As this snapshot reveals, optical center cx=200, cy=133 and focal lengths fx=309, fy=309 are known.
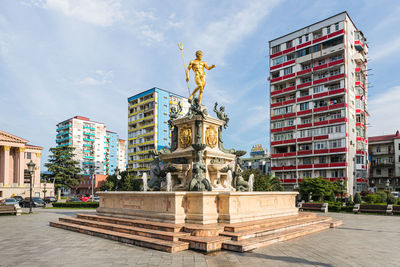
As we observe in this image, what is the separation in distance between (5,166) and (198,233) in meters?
65.0

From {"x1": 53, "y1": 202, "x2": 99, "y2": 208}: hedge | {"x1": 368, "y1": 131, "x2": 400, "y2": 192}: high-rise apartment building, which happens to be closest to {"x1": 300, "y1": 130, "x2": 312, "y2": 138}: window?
{"x1": 368, "y1": 131, "x2": 400, "y2": 192}: high-rise apartment building

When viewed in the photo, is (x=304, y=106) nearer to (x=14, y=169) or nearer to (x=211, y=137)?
(x=211, y=137)

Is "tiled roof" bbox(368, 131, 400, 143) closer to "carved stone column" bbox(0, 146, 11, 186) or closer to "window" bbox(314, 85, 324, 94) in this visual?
"window" bbox(314, 85, 324, 94)

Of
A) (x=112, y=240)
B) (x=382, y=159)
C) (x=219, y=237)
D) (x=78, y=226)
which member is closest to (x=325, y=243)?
(x=219, y=237)

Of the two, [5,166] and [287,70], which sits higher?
[287,70]

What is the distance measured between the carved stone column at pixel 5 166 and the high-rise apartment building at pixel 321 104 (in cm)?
5268

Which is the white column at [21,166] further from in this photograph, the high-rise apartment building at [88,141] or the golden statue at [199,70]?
the golden statue at [199,70]

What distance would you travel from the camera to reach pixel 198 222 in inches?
436

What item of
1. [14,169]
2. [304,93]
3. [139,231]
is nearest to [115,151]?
[14,169]

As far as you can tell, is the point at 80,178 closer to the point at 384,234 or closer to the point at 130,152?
the point at 130,152

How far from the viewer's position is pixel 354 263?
8.04 metres

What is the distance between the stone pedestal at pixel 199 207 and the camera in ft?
37.0

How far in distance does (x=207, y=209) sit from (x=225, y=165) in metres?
4.73

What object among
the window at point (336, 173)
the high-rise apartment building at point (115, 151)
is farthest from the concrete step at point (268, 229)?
the high-rise apartment building at point (115, 151)
